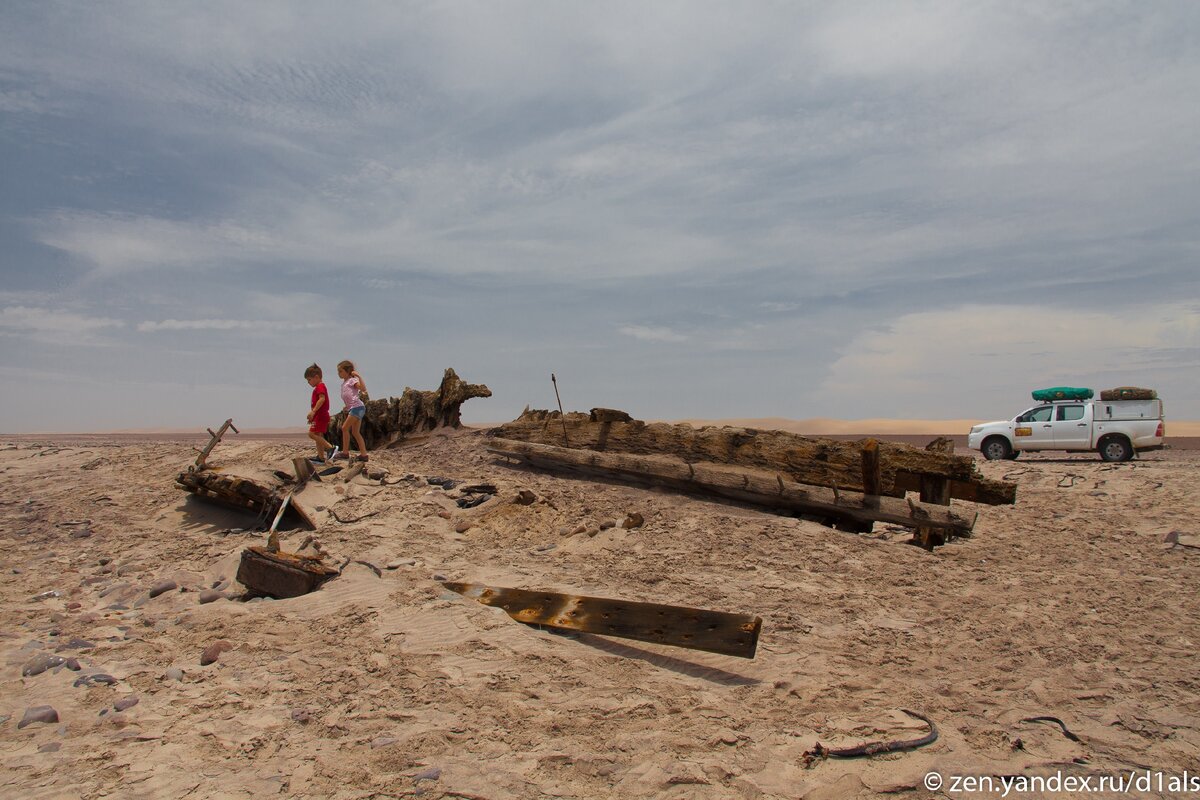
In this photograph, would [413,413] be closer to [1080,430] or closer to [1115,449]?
[1080,430]

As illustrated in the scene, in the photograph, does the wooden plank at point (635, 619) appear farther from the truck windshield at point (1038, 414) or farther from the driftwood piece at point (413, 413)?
the truck windshield at point (1038, 414)

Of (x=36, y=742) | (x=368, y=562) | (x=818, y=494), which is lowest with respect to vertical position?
(x=36, y=742)

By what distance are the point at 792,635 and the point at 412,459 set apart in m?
7.77

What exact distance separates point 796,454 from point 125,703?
22.1ft

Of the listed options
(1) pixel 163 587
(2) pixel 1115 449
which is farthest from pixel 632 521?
(2) pixel 1115 449

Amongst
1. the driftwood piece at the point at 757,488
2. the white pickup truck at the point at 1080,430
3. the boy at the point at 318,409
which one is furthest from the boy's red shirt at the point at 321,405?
the white pickup truck at the point at 1080,430

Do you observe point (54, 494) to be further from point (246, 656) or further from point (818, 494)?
point (818, 494)

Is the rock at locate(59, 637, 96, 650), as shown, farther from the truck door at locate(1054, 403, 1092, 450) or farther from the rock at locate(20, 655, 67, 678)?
the truck door at locate(1054, 403, 1092, 450)

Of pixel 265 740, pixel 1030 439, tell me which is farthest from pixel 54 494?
pixel 1030 439

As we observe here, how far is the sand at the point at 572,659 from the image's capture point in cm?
369

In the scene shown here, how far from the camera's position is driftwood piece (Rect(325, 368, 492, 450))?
13523 mm

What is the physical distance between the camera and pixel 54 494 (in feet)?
35.7

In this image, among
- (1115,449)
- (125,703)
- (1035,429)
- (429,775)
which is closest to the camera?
(429,775)

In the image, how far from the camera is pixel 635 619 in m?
5.21
